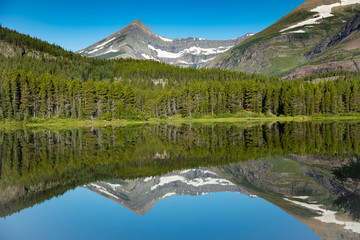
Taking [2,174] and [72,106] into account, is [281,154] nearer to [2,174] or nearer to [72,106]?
[2,174]

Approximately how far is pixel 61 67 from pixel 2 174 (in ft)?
572

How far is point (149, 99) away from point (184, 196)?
11802cm

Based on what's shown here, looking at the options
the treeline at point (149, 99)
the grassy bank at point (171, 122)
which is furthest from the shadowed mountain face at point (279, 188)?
the treeline at point (149, 99)

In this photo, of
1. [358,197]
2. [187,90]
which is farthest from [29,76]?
[358,197]

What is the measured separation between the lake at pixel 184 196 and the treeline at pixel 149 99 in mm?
85459

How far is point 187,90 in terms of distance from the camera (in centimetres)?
13338

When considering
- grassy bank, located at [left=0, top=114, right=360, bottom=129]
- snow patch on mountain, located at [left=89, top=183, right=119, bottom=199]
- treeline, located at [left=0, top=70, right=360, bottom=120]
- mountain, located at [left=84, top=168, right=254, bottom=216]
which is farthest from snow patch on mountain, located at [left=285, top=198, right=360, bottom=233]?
treeline, located at [left=0, top=70, right=360, bottom=120]

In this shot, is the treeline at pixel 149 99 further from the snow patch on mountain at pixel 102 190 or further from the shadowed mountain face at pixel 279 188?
the shadowed mountain face at pixel 279 188

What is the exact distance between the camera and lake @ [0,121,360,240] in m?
11.8

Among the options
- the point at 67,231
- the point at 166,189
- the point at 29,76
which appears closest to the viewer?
the point at 67,231

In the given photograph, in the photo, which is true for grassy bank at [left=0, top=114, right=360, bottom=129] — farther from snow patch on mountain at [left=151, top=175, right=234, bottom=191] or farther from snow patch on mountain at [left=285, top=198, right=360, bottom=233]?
snow patch on mountain at [left=285, top=198, right=360, bottom=233]

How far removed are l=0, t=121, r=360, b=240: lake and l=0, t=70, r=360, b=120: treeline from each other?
85459 millimetres

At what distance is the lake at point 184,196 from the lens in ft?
38.6

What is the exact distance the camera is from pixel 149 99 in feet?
437
